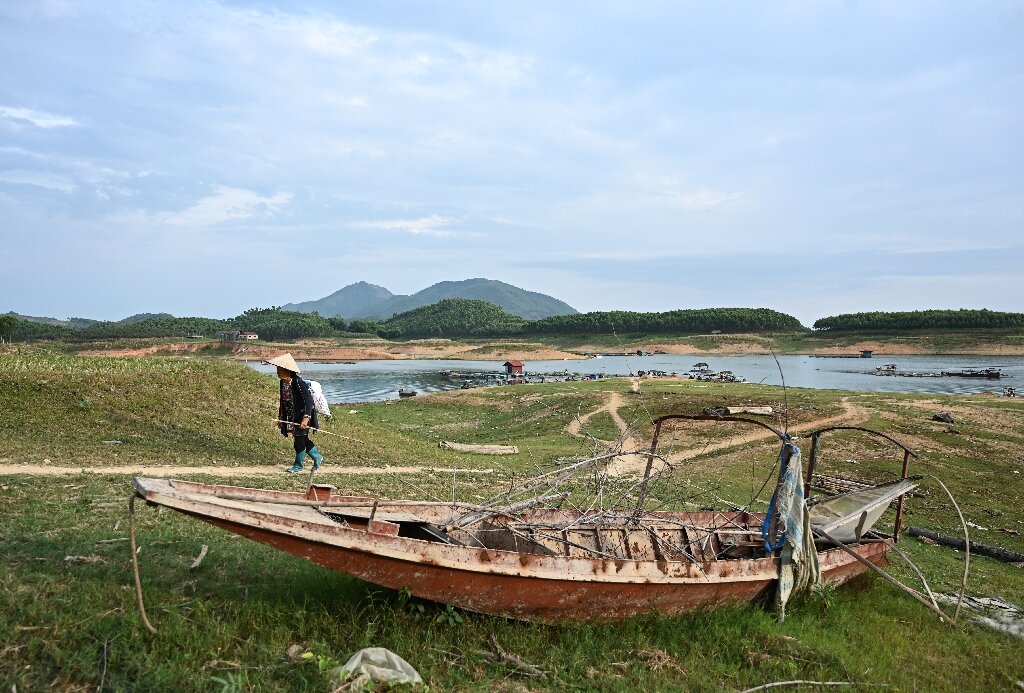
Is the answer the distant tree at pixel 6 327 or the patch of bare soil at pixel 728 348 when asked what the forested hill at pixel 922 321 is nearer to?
the patch of bare soil at pixel 728 348

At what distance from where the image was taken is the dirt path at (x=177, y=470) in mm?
12250

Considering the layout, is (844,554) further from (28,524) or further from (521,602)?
(28,524)

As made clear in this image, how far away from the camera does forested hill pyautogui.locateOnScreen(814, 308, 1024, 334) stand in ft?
306

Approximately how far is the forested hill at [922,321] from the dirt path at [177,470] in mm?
104850

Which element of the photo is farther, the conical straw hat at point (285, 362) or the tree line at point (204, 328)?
the tree line at point (204, 328)

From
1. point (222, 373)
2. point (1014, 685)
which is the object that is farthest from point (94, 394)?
point (1014, 685)

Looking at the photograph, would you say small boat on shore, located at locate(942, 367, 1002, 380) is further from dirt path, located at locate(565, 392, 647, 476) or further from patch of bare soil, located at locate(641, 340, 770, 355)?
patch of bare soil, located at locate(641, 340, 770, 355)

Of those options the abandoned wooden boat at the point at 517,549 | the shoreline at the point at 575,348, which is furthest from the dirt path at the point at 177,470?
the shoreline at the point at 575,348

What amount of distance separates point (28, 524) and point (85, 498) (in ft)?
5.99

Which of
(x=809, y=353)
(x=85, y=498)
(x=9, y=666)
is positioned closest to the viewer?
(x=9, y=666)

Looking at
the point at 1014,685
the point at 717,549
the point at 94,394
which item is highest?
the point at 94,394

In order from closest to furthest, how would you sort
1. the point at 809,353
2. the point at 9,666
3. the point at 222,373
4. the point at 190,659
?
the point at 9,666 < the point at 190,659 < the point at 222,373 < the point at 809,353

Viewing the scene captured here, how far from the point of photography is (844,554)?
8445 millimetres

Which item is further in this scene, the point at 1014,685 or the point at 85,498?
the point at 85,498
